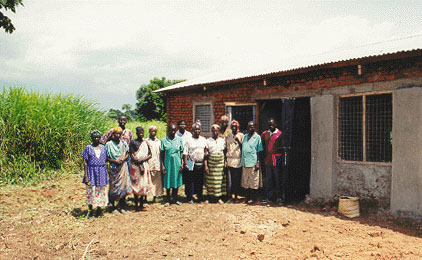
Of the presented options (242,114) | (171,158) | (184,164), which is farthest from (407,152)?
(171,158)

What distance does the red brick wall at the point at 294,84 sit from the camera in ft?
17.1

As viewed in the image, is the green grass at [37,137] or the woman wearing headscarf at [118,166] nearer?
the woman wearing headscarf at [118,166]

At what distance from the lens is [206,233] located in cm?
480

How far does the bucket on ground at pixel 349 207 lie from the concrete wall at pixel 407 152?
1.88 feet

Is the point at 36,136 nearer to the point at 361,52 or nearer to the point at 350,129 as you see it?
the point at 350,129

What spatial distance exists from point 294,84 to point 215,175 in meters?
2.66

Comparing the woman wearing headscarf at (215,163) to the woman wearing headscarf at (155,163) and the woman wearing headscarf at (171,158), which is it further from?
the woman wearing headscarf at (155,163)

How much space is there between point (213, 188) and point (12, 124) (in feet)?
19.4

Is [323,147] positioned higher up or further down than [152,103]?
further down

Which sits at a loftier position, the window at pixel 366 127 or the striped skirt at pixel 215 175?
the window at pixel 366 127

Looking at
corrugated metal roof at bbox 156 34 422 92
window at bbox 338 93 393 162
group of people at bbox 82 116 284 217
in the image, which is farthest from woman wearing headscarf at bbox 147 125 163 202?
window at bbox 338 93 393 162

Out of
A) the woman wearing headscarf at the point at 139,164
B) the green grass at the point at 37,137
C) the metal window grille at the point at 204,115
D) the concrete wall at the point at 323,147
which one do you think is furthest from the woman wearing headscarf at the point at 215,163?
the green grass at the point at 37,137

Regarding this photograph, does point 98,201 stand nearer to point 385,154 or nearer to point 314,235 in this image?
point 314,235

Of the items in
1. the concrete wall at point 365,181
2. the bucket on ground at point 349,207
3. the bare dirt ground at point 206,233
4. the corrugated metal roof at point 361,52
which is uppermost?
the corrugated metal roof at point 361,52
